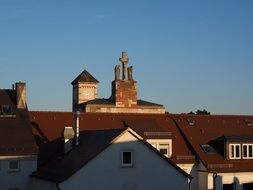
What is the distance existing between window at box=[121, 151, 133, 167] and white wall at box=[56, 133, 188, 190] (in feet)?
0.87

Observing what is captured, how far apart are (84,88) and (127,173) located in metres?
48.4

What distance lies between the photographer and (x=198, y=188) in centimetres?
4669

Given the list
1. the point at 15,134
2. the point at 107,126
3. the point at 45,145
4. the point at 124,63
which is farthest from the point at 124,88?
the point at 15,134

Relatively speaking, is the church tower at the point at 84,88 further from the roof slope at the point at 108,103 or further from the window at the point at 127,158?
the window at the point at 127,158

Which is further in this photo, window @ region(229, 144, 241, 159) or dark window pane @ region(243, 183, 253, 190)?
window @ region(229, 144, 241, 159)

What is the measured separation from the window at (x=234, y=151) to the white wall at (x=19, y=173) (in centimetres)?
1754

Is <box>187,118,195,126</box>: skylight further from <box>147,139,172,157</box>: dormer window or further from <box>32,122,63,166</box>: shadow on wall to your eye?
<box>32,122,63,166</box>: shadow on wall

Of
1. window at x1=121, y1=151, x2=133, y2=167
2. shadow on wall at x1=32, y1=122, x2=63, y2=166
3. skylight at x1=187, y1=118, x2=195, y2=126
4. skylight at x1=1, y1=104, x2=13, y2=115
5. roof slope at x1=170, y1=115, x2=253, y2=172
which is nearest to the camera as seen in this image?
window at x1=121, y1=151, x2=133, y2=167

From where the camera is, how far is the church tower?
83.4 metres

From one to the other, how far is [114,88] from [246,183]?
84.2 ft

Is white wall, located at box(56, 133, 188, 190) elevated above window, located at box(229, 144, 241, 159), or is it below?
below

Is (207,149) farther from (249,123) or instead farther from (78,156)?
(78,156)

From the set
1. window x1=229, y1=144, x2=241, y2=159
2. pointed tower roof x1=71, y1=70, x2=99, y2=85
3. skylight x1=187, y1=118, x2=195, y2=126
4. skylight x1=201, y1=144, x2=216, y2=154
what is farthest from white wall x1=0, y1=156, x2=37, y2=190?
pointed tower roof x1=71, y1=70, x2=99, y2=85

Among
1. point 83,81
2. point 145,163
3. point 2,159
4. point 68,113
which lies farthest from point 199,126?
point 83,81
